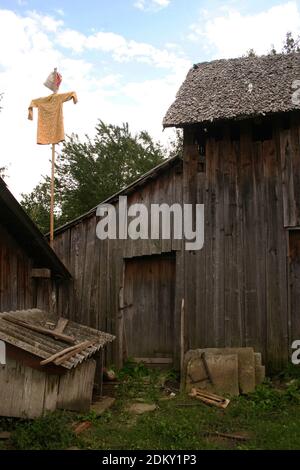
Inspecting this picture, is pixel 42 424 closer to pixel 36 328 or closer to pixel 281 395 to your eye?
pixel 36 328

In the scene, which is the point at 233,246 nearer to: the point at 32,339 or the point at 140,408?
the point at 140,408

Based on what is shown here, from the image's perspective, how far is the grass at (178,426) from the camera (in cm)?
555

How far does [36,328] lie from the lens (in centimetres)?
690

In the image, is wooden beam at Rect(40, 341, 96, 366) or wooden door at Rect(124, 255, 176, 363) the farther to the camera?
wooden door at Rect(124, 255, 176, 363)

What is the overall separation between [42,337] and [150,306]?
376cm

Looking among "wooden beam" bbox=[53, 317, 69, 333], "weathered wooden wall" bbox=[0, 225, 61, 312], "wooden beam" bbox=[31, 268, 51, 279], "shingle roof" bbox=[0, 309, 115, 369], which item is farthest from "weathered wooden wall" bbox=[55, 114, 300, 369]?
"wooden beam" bbox=[53, 317, 69, 333]

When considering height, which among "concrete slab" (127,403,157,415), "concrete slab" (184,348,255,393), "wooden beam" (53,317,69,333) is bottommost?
"concrete slab" (127,403,157,415)

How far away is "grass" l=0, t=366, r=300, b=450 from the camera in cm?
555

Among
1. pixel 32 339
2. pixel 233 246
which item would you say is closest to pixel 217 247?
pixel 233 246

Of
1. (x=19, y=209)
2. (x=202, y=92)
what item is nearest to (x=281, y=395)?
(x=19, y=209)

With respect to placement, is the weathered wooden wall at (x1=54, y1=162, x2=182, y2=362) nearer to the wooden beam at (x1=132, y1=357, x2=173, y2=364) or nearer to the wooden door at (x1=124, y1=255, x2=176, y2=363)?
the wooden door at (x1=124, y1=255, x2=176, y2=363)

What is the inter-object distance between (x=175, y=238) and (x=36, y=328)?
12.7ft

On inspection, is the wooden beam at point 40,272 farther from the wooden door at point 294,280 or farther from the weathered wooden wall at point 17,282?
the wooden door at point 294,280

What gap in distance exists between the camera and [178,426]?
6219 millimetres
